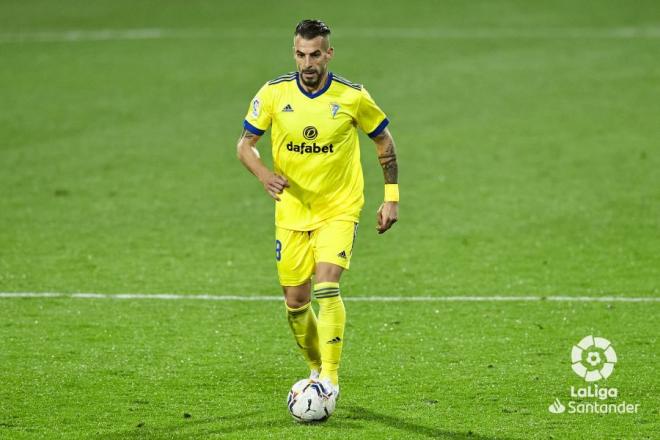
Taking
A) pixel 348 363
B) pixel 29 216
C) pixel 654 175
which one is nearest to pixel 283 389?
pixel 348 363

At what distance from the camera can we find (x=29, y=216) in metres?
13.3

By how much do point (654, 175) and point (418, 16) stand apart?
36.4 feet

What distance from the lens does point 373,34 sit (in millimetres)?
23312

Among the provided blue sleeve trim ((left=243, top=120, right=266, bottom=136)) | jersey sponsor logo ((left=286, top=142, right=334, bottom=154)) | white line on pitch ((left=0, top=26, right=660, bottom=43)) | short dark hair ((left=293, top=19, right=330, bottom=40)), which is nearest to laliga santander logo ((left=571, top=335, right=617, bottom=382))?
jersey sponsor logo ((left=286, top=142, right=334, bottom=154))

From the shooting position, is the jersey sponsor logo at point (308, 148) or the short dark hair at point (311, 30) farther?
the jersey sponsor logo at point (308, 148)

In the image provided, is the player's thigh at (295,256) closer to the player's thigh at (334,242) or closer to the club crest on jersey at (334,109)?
the player's thigh at (334,242)

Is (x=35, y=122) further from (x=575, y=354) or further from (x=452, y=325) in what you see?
(x=575, y=354)

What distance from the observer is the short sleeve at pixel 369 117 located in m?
7.77

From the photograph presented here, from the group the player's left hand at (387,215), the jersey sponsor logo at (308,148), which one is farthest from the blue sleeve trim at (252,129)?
the player's left hand at (387,215)

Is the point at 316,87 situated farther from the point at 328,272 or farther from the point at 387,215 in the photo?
the point at 328,272

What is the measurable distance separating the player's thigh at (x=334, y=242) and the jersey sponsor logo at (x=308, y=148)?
461 millimetres

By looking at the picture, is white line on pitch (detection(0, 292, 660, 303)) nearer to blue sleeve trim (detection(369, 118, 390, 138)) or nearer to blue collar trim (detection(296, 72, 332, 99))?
blue sleeve trim (detection(369, 118, 390, 138))

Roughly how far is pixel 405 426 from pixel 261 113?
217 centimetres

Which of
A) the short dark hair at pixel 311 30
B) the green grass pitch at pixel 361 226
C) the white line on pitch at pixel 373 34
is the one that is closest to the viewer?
the short dark hair at pixel 311 30
